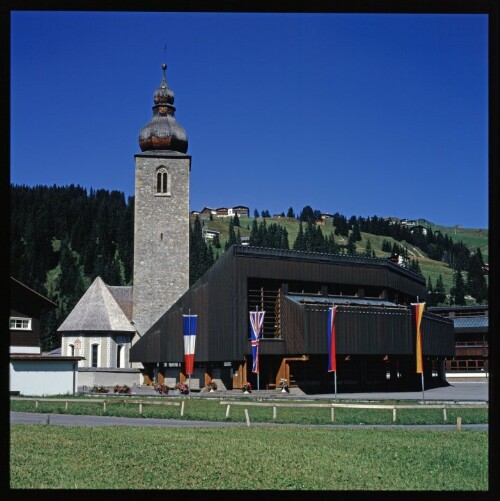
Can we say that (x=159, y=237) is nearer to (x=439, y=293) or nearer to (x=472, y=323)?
(x=472, y=323)

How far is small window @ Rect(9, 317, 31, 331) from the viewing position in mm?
53031

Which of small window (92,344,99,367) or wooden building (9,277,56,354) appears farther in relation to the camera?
small window (92,344,99,367)

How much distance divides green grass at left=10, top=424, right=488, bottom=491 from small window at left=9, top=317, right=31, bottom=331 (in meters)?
29.5

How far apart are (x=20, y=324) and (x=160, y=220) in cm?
2542

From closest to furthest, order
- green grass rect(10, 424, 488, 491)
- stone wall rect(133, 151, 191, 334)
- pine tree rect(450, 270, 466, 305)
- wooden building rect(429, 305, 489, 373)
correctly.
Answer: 1. green grass rect(10, 424, 488, 491)
2. stone wall rect(133, 151, 191, 334)
3. wooden building rect(429, 305, 489, 373)
4. pine tree rect(450, 270, 466, 305)

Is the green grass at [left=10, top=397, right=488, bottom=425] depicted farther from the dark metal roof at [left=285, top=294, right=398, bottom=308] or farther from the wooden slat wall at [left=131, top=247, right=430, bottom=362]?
the dark metal roof at [left=285, top=294, right=398, bottom=308]

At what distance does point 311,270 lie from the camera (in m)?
56.2

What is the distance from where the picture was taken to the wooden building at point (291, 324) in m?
52.4

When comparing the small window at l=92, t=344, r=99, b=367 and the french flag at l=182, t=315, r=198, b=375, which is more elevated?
the french flag at l=182, t=315, r=198, b=375

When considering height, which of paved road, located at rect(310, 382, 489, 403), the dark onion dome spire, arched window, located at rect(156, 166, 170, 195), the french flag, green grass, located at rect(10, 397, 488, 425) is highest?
the dark onion dome spire

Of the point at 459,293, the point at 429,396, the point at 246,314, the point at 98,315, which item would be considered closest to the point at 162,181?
the point at 98,315

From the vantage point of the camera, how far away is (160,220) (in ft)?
252

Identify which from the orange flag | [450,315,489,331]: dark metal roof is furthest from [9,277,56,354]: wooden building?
[450,315,489,331]: dark metal roof
